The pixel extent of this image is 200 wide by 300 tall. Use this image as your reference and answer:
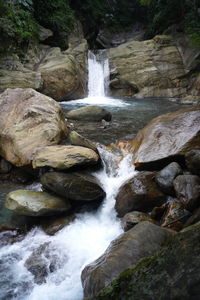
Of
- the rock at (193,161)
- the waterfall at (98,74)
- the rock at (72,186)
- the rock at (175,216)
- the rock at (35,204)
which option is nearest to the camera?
the rock at (175,216)

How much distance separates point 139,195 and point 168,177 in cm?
61

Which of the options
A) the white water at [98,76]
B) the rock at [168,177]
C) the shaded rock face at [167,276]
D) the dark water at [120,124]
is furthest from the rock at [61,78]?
the shaded rock face at [167,276]

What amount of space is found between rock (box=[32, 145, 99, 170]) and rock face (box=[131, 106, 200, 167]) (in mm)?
972

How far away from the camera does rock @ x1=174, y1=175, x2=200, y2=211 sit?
4.55 metres

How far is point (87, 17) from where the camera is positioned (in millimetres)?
22359

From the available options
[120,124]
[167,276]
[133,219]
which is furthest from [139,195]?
[120,124]

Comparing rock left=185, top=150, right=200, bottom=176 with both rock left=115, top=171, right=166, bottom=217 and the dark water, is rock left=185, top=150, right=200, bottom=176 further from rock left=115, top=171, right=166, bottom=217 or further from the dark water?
the dark water

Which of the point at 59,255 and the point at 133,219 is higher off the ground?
the point at 133,219

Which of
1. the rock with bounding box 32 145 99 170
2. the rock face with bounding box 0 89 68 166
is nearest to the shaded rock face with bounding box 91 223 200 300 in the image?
the rock with bounding box 32 145 99 170

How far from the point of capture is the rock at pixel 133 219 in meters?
4.71

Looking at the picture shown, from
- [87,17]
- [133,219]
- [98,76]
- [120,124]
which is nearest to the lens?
[133,219]

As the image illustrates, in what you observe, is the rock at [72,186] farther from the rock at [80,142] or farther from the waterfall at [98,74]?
the waterfall at [98,74]

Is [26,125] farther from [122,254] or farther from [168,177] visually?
[122,254]

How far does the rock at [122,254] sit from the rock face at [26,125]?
3228 millimetres
